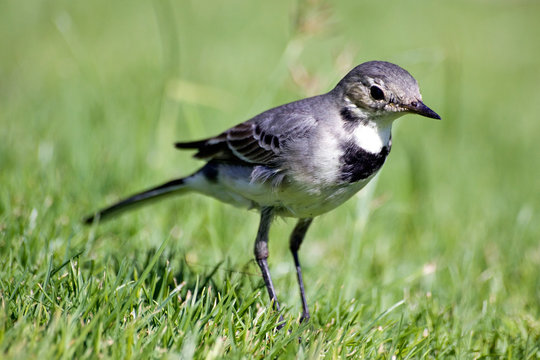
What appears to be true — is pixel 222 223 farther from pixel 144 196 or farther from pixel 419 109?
pixel 419 109

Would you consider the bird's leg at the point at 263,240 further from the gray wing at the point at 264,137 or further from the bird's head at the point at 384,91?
the bird's head at the point at 384,91

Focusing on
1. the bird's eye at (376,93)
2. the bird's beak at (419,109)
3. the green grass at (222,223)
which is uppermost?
the bird's eye at (376,93)

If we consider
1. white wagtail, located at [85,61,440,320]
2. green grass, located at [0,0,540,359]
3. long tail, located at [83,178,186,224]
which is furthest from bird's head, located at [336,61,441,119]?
long tail, located at [83,178,186,224]

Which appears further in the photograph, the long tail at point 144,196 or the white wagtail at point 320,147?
the long tail at point 144,196

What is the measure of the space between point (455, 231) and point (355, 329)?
249 centimetres

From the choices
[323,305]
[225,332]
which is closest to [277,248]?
[323,305]

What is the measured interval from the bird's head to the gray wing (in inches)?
13.5

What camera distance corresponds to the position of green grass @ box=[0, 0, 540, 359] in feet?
10.4

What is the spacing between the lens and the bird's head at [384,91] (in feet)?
11.8

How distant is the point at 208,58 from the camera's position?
1012cm

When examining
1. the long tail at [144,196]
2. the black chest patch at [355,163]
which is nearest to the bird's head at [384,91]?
the black chest patch at [355,163]

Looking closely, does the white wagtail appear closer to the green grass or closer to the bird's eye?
the bird's eye

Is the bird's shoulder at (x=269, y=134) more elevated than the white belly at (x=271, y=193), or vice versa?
the bird's shoulder at (x=269, y=134)

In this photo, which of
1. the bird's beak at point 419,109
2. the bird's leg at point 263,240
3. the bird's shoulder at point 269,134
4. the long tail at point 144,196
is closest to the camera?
the bird's beak at point 419,109
